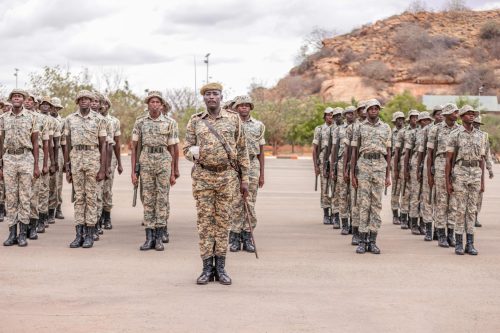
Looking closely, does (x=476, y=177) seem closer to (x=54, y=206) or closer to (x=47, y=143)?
(x=47, y=143)

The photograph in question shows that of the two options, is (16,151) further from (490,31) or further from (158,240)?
(490,31)

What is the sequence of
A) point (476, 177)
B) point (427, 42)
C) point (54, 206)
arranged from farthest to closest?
point (427, 42)
point (54, 206)
point (476, 177)

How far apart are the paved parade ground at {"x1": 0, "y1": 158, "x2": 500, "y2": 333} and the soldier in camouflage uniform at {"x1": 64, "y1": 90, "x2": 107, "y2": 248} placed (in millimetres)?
563

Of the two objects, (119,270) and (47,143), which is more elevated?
(47,143)

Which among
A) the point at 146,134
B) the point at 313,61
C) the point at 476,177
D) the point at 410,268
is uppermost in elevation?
the point at 313,61

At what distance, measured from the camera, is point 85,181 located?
9.00 meters

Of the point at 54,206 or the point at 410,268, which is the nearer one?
the point at 410,268

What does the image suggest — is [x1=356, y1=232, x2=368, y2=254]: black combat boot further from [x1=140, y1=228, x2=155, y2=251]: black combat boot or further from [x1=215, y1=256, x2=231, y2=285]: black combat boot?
[x1=140, y1=228, x2=155, y2=251]: black combat boot

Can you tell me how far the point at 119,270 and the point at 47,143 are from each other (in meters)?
2.92

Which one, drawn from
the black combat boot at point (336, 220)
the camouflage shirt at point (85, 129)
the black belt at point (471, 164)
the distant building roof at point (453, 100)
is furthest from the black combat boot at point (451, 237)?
the distant building roof at point (453, 100)

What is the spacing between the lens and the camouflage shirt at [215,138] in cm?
679

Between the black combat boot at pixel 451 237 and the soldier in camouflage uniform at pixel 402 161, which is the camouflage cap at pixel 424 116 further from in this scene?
the black combat boot at pixel 451 237

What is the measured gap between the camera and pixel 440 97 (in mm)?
62531

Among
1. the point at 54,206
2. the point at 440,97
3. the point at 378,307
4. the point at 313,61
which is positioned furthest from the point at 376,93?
the point at 378,307
